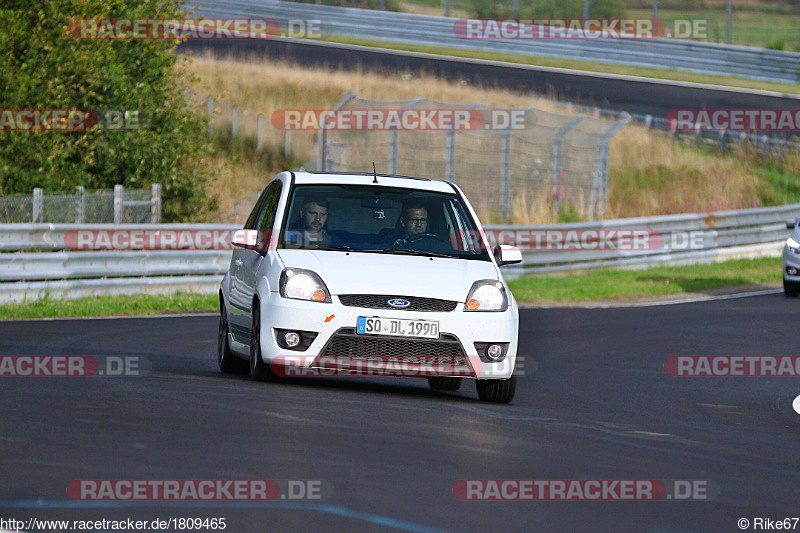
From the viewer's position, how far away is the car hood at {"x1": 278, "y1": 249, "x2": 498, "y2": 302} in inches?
398

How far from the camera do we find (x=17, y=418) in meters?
8.32

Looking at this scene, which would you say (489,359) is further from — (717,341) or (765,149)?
(765,149)

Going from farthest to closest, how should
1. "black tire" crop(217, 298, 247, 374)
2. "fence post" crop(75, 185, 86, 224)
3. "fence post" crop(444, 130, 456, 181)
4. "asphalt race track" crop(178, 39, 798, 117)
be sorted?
"asphalt race track" crop(178, 39, 798, 117) < "fence post" crop(444, 130, 456, 181) < "fence post" crop(75, 185, 86, 224) < "black tire" crop(217, 298, 247, 374)

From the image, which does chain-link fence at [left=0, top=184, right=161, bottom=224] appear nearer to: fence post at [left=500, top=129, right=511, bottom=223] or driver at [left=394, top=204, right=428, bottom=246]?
fence post at [left=500, top=129, right=511, bottom=223]

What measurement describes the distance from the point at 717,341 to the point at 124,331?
6890 mm

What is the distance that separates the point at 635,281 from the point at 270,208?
16.3 meters

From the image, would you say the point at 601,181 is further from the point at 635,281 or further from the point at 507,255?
the point at 507,255

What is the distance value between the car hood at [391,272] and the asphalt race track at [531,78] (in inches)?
1275

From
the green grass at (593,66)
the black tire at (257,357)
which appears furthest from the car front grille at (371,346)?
the green grass at (593,66)

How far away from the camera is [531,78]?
4672cm

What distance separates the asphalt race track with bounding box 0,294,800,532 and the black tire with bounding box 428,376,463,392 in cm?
8

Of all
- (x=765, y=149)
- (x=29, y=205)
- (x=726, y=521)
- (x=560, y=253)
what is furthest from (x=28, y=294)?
(x=765, y=149)

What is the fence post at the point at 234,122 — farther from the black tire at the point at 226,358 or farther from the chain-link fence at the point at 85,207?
the black tire at the point at 226,358

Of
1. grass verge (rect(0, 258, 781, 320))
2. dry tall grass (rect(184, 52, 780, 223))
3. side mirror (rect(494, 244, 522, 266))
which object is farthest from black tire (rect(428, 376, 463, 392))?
dry tall grass (rect(184, 52, 780, 223))
